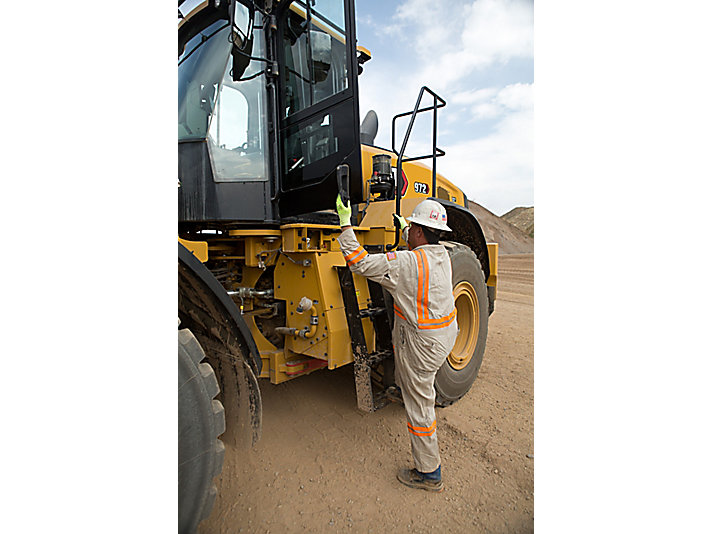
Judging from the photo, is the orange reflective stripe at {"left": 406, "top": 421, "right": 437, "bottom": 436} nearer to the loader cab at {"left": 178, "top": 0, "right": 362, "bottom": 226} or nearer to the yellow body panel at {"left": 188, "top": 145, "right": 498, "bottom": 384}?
the yellow body panel at {"left": 188, "top": 145, "right": 498, "bottom": 384}

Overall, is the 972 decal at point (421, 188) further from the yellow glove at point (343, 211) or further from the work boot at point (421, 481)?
the work boot at point (421, 481)

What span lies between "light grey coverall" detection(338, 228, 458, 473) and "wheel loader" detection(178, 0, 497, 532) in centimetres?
29

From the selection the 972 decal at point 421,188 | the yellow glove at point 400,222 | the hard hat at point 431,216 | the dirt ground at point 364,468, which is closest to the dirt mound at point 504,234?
the 972 decal at point 421,188

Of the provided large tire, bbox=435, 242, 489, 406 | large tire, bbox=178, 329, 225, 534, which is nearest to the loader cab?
large tire, bbox=178, 329, 225, 534

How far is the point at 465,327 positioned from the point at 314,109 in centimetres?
217

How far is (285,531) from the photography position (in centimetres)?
187

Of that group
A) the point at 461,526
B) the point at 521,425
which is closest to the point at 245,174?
the point at 461,526

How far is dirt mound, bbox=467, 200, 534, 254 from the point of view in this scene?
74.4 feet

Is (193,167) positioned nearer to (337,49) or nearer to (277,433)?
(337,49)

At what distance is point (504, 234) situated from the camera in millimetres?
24953

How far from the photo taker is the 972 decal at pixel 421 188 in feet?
12.1

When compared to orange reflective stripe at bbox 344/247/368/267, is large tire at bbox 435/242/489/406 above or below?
below

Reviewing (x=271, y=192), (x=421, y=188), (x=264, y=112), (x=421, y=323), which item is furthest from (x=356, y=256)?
(x=421, y=188)

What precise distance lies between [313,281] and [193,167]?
0.89 meters
